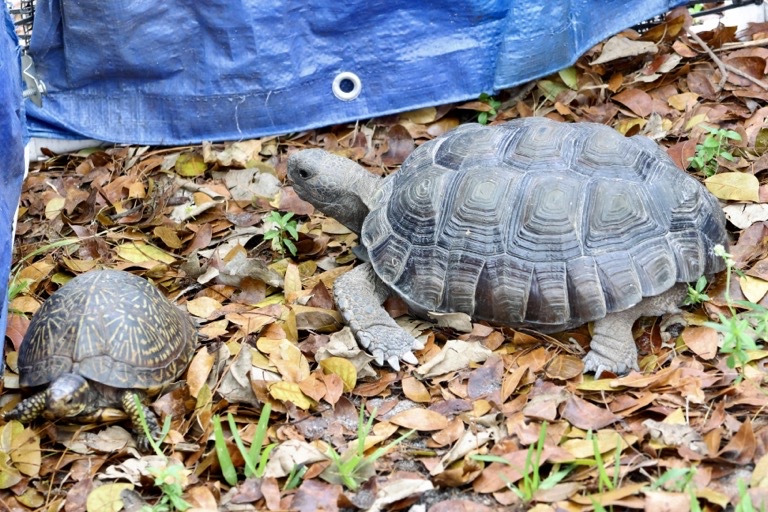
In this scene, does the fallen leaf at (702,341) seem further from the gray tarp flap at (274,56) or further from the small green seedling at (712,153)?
the gray tarp flap at (274,56)

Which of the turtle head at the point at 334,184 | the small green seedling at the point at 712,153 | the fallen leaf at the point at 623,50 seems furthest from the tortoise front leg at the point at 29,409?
the fallen leaf at the point at 623,50

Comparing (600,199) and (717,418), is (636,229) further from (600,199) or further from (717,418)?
(717,418)

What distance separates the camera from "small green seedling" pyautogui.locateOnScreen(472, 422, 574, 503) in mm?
3320

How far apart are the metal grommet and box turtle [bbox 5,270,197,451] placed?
7.88 feet

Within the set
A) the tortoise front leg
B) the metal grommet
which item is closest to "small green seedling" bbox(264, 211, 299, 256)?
the metal grommet

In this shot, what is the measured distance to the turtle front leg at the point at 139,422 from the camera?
12.8ft

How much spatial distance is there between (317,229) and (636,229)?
220cm

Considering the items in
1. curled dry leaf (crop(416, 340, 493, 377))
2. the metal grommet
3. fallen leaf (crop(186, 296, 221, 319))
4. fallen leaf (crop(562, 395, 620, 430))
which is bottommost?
curled dry leaf (crop(416, 340, 493, 377))

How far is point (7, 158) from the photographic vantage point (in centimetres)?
443

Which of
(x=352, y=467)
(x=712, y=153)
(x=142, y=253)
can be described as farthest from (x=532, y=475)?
(x=142, y=253)

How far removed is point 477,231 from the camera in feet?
14.3

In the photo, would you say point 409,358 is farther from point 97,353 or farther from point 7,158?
point 7,158

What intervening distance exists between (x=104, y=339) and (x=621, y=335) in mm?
2547

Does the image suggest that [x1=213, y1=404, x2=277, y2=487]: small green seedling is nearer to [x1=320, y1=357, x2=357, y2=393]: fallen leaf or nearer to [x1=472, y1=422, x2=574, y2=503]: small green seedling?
[x1=320, y1=357, x2=357, y2=393]: fallen leaf
